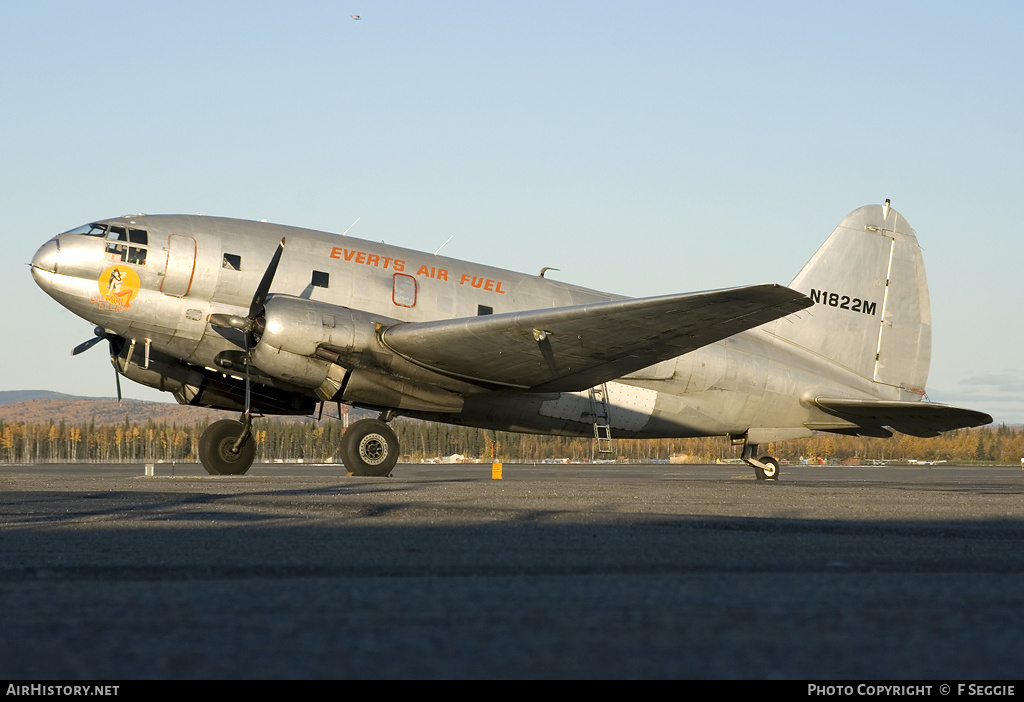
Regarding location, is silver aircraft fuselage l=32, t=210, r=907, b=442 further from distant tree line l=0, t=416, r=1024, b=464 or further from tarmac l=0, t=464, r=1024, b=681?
distant tree line l=0, t=416, r=1024, b=464

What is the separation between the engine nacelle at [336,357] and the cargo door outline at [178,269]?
5.81ft

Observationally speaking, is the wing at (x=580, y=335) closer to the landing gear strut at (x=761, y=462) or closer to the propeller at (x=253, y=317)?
the propeller at (x=253, y=317)

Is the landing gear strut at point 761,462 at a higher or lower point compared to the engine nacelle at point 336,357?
lower

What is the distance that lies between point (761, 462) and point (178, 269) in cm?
1280

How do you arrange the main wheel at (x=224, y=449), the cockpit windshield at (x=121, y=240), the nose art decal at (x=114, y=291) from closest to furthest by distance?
the nose art decal at (x=114, y=291) → the cockpit windshield at (x=121, y=240) → the main wheel at (x=224, y=449)

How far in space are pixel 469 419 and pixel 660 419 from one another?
407 cm

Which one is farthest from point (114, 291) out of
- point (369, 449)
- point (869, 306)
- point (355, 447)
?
point (869, 306)

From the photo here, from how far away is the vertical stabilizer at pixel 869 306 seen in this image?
22797 millimetres

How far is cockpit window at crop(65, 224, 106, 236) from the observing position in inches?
692

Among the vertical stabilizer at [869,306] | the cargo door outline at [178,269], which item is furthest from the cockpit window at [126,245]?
the vertical stabilizer at [869,306]

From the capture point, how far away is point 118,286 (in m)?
17.3

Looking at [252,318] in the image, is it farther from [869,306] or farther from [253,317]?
[869,306]
